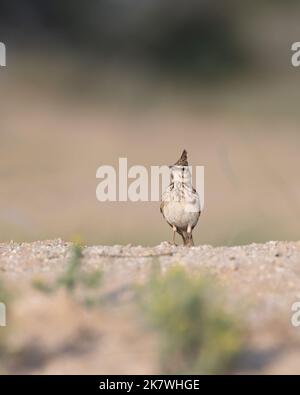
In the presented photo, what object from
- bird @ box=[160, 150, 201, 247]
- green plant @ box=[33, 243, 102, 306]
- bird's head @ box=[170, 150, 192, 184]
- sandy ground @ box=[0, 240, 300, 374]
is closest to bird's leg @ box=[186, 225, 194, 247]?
bird @ box=[160, 150, 201, 247]

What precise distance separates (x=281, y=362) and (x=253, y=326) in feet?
1.66

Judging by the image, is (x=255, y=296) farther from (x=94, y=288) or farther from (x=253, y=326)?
(x=94, y=288)

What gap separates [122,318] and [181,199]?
3997 mm

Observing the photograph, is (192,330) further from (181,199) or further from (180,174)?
(180,174)

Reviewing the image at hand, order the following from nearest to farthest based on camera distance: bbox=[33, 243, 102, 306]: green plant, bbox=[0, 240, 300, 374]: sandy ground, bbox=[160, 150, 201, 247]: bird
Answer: bbox=[0, 240, 300, 374]: sandy ground < bbox=[33, 243, 102, 306]: green plant < bbox=[160, 150, 201, 247]: bird

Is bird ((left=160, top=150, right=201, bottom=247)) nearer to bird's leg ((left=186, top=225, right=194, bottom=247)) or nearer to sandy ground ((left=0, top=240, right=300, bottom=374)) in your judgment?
bird's leg ((left=186, top=225, right=194, bottom=247))

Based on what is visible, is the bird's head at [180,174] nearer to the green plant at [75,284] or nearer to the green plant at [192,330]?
the green plant at [75,284]

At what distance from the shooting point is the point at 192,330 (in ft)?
23.5

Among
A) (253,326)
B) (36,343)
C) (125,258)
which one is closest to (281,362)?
(253,326)

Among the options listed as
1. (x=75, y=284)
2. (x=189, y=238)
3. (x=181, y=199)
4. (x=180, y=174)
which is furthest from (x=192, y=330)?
(x=189, y=238)

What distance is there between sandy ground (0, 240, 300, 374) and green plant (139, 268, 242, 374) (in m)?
0.14

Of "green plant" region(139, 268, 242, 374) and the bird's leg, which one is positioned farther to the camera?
the bird's leg

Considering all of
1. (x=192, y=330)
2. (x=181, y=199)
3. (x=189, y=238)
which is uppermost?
(x=181, y=199)

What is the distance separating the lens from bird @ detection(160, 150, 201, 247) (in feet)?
37.4
